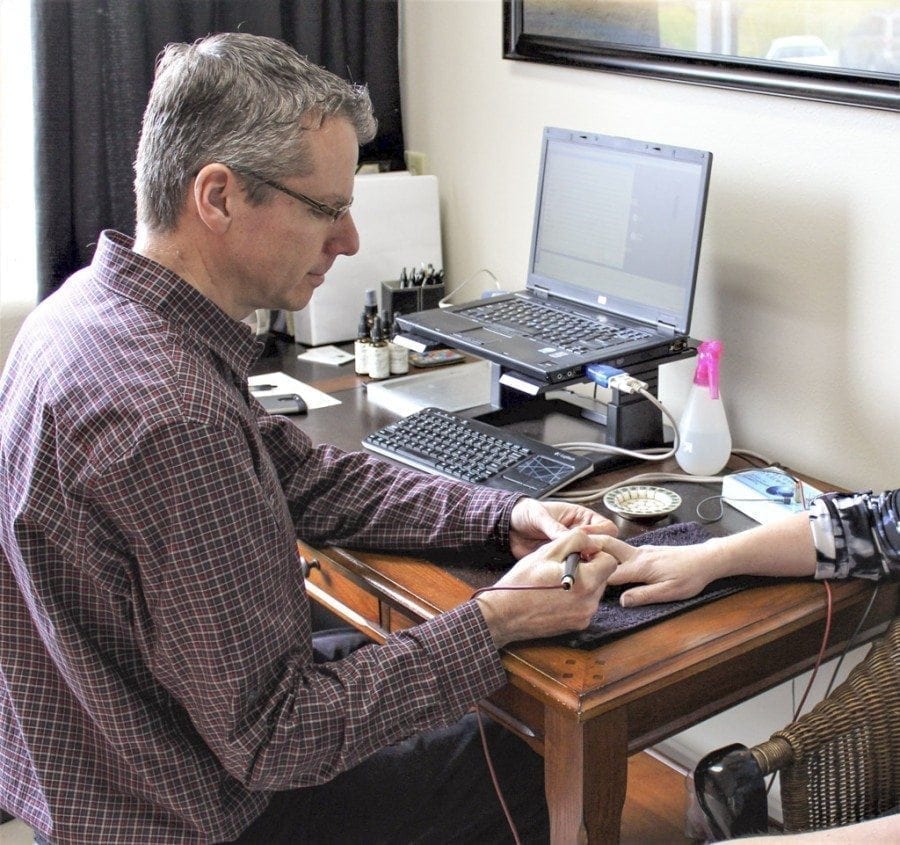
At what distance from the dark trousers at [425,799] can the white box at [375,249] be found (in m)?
1.16

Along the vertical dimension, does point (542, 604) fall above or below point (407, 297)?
below

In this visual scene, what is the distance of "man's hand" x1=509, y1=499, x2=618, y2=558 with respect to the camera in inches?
59.9

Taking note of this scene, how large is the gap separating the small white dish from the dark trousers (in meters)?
0.35

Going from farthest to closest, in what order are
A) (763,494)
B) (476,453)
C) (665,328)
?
(665,328) < (476,453) < (763,494)

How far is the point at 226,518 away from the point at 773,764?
0.68 m

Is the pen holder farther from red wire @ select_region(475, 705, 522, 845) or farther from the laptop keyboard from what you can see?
red wire @ select_region(475, 705, 522, 845)

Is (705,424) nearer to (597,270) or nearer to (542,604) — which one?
(597,270)

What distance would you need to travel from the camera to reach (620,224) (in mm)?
1986

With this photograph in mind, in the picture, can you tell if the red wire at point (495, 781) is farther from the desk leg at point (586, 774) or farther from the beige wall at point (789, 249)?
the beige wall at point (789, 249)

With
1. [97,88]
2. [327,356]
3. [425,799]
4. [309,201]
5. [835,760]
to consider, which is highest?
[97,88]

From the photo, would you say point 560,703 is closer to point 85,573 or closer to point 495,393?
point 85,573

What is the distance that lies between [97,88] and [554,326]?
3.64ft

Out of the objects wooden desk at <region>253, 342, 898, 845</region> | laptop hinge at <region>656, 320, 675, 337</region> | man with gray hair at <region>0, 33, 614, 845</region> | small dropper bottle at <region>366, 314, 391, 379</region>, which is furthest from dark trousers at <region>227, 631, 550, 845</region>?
small dropper bottle at <region>366, 314, 391, 379</region>

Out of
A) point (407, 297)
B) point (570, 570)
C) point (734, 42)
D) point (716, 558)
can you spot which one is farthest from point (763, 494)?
point (407, 297)
